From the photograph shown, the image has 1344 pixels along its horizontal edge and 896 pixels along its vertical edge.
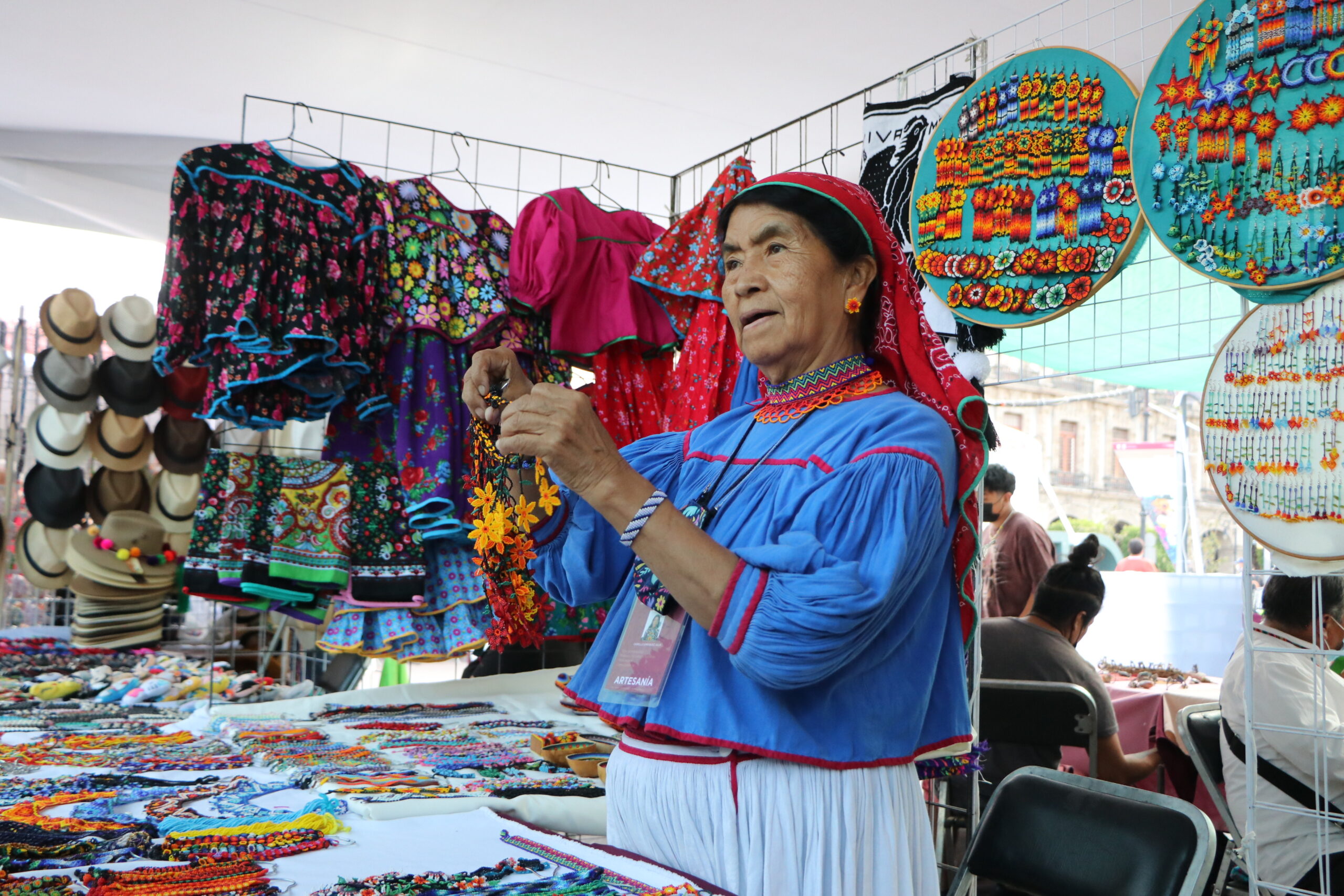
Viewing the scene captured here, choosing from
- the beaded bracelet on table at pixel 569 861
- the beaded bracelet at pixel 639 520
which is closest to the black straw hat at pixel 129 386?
the beaded bracelet on table at pixel 569 861

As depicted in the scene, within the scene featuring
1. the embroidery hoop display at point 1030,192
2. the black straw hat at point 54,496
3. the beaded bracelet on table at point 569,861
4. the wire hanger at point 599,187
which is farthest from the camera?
the black straw hat at point 54,496

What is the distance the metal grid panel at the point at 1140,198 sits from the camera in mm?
2521

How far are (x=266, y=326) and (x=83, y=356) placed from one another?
2.81 m

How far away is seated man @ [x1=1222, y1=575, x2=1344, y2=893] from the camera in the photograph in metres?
2.51

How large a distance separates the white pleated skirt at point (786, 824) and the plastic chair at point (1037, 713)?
226 cm

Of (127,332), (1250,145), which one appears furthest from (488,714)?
(127,332)

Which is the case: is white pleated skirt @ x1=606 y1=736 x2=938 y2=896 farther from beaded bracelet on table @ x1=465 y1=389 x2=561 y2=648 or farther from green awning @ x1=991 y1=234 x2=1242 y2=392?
green awning @ x1=991 y1=234 x2=1242 y2=392

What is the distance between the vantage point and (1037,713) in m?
3.35

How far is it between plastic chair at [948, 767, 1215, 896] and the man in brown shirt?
3228 mm

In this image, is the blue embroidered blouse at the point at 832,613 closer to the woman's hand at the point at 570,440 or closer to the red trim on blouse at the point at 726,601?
the red trim on blouse at the point at 726,601

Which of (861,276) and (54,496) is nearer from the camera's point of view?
(861,276)

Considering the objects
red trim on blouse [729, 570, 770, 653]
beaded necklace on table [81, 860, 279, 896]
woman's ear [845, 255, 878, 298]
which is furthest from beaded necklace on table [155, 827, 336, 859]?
woman's ear [845, 255, 878, 298]

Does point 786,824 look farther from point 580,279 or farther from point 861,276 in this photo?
point 580,279

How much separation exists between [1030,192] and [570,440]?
1554 millimetres
